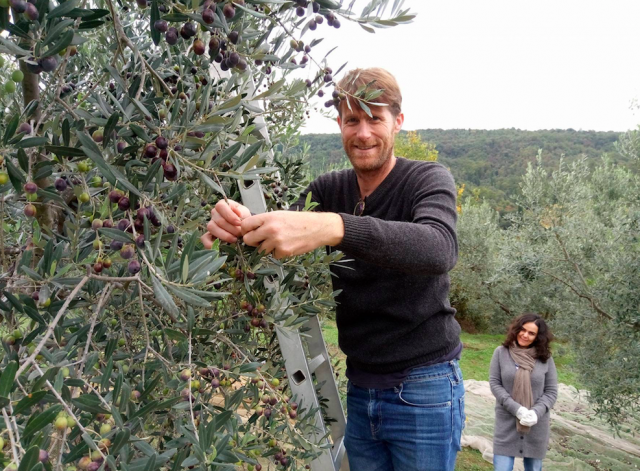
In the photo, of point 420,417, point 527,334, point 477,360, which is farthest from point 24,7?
point 477,360

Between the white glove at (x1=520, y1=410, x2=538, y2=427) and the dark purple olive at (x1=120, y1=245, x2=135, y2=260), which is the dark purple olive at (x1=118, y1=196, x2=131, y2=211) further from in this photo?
the white glove at (x1=520, y1=410, x2=538, y2=427)

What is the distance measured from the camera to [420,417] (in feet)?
6.99

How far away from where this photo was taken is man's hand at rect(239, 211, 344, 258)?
129 centimetres

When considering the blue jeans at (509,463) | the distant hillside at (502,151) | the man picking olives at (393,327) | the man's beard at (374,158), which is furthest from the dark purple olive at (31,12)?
the distant hillside at (502,151)

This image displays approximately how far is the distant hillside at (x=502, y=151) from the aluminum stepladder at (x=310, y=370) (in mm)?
27471

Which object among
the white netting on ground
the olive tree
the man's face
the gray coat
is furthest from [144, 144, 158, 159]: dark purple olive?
the white netting on ground

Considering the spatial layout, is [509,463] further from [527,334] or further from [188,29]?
[188,29]

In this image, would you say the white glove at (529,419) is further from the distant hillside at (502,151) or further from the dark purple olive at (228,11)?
the distant hillside at (502,151)

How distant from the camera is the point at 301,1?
3.57ft

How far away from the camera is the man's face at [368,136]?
210cm

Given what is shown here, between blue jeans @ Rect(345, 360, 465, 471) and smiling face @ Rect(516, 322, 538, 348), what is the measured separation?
3441mm

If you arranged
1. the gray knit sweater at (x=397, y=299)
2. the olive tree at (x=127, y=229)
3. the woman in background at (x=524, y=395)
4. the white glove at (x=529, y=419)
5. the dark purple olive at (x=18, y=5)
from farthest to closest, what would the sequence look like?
the woman in background at (x=524, y=395) → the white glove at (x=529, y=419) → the gray knit sweater at (x=397, y=299) → the olive tree at (x=127, y=229) → the dark purple olive at (x=18, y=5)

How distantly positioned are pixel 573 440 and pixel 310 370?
7766mm

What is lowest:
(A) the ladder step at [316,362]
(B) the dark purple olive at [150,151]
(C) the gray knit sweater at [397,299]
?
(A) the ladder step at [316,362]
